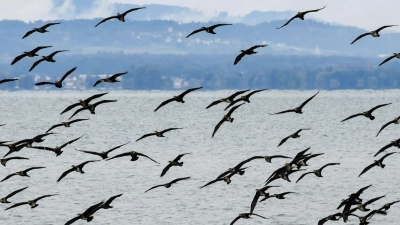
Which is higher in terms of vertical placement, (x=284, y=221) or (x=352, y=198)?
(x=352, y=198)

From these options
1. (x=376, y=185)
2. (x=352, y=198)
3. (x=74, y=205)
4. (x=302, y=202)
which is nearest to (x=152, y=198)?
(x=74, y=205)

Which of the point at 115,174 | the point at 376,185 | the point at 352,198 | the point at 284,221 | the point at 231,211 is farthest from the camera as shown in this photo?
the point at 115,174

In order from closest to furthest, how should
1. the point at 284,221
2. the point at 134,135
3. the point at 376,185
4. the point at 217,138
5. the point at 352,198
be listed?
the point at 352,198 → the point at 284,221 → the point at 376,185 → the point at 217,138 → the point at 134,135

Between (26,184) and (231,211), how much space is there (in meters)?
20.4

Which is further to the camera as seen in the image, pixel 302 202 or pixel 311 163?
pixel 311 163

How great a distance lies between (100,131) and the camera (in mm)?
158750

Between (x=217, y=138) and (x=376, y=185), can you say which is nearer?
(x=376, y=185)

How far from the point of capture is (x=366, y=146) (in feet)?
382

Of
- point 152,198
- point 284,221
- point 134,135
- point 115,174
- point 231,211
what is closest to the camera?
point 284,221

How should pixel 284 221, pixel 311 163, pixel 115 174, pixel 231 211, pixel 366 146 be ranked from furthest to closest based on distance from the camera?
pixel 366 146, pixel 311 163, pixel 115 174, pixel 231 211, pixel 284 221

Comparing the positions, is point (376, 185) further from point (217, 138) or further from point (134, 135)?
point (134, 135)

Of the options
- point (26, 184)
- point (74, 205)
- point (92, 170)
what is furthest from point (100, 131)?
point (74, 205)

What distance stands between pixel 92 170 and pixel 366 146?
42.5 m

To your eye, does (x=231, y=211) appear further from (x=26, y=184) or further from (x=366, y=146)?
(x=366, y=146)
